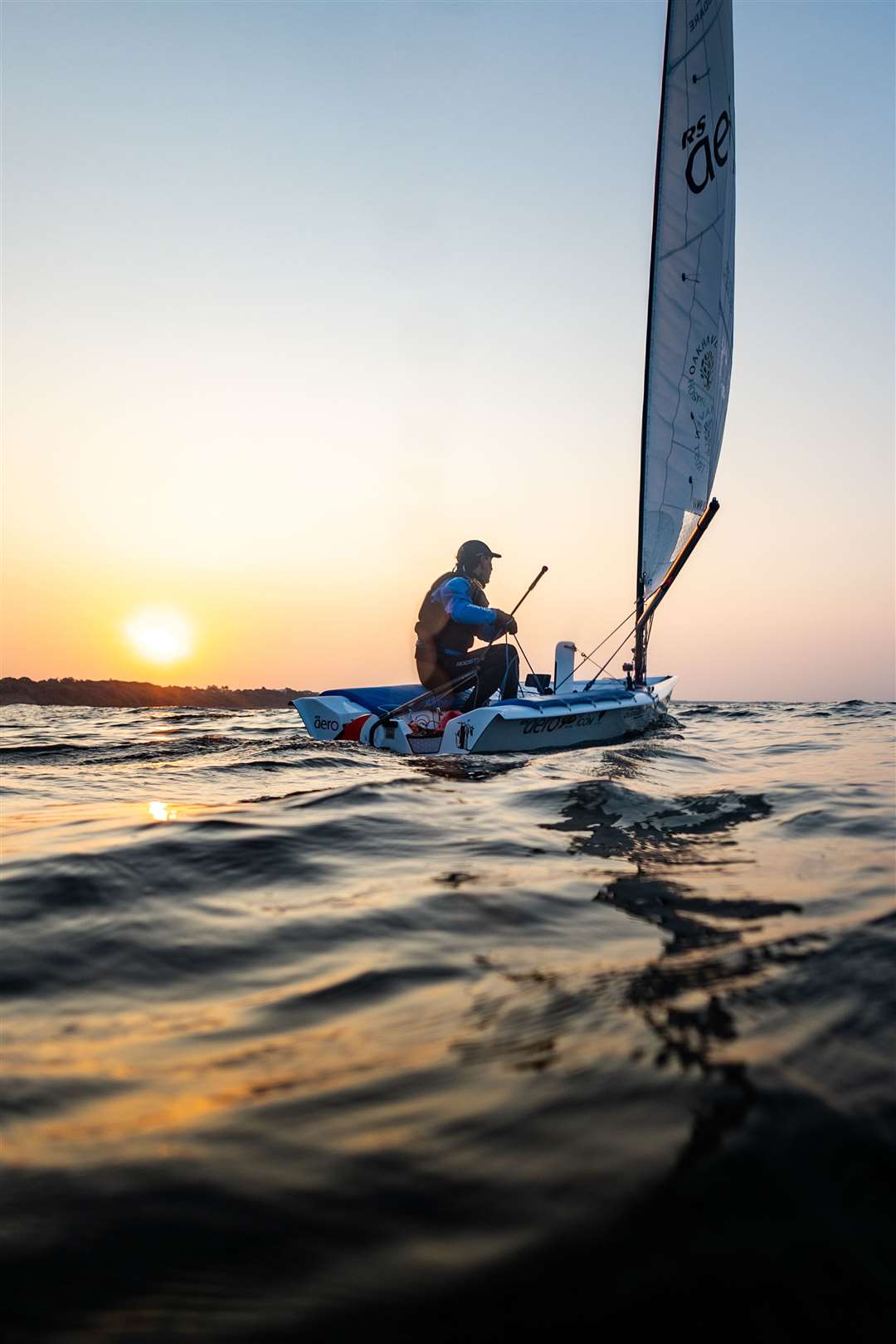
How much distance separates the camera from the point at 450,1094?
135 centimetres

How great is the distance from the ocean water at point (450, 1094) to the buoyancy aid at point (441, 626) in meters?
6.45

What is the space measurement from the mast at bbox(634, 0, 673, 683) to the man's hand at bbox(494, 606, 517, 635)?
3.78 m

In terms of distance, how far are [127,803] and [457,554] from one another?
244 inches

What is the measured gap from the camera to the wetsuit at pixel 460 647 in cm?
950

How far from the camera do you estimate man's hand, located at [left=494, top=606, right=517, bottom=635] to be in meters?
9.30

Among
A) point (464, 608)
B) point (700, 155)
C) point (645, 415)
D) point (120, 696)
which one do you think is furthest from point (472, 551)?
point (120, 696)

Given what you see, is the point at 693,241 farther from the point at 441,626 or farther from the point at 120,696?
the point at 120,696

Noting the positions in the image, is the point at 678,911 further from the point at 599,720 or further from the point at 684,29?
the point at 684,29

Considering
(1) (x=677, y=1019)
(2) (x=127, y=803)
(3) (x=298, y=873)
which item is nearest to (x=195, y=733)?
(2) (x=127, y=803)

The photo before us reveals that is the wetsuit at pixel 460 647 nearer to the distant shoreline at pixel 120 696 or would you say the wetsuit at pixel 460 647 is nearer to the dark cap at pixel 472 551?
the dark cap at pixel 472 551

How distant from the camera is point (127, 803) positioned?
4.93 m

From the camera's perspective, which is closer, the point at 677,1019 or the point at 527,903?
the point at 677,1019

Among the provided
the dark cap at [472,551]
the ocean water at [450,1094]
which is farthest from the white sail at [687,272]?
the ocean water at [450,1094]

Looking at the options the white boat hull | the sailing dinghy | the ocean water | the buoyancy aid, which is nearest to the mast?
the sailing dinghy
